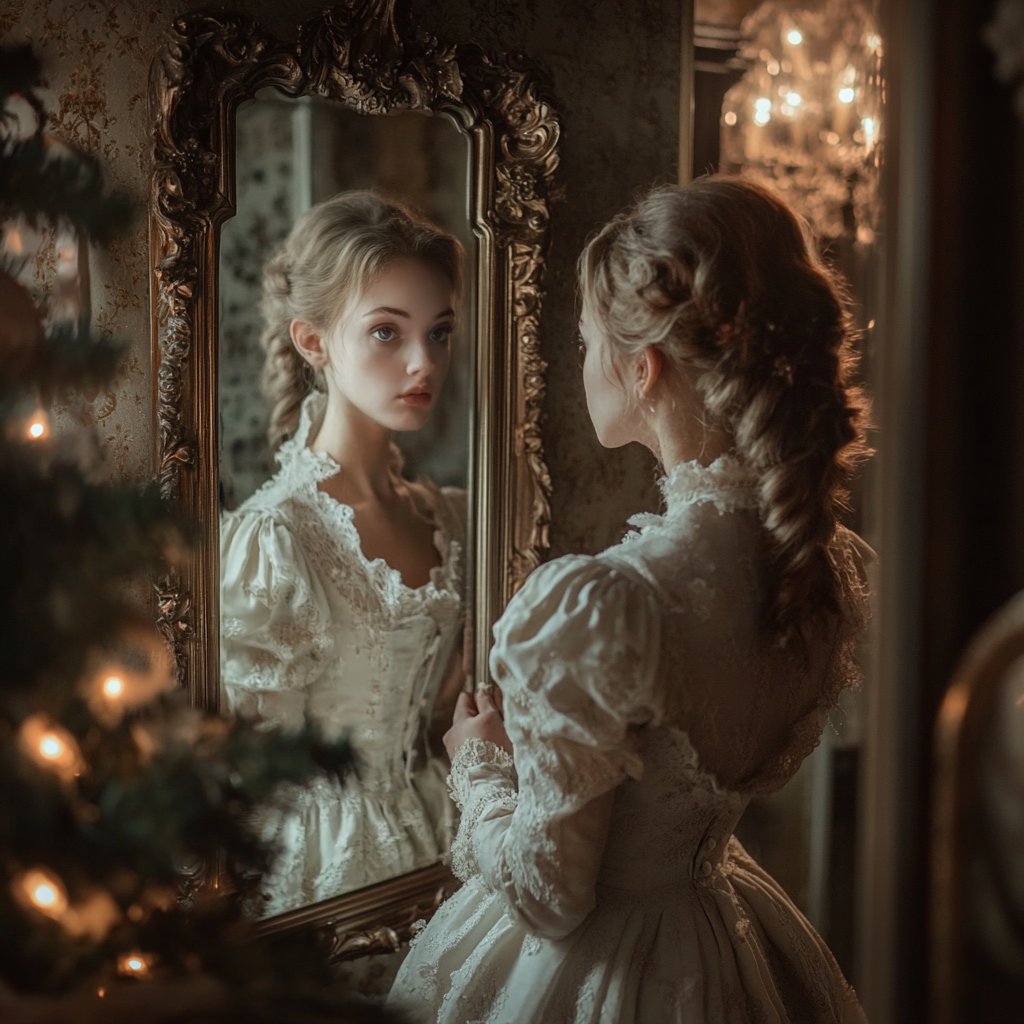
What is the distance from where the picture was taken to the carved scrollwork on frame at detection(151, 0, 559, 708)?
158 centimetres

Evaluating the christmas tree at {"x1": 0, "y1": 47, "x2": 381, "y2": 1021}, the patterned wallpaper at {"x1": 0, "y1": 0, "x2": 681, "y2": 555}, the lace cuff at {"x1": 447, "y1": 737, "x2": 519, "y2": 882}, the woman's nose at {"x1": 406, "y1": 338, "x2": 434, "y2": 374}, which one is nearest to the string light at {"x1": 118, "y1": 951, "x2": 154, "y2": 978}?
the christmas tree at {"x1": 0, "y1": 47, "x2": 381, "y2": 1021}

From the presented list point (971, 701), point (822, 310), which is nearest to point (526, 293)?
point (822, 310)

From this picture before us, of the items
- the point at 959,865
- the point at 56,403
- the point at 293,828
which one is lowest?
the point at 293,828

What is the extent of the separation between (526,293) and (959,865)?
135 cm

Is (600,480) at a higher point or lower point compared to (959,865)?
higher

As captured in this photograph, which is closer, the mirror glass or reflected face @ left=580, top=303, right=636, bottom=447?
reflected face @ left=580, top=303, right=636, bottom=447

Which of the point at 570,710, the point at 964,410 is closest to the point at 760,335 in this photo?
the point at 964,410

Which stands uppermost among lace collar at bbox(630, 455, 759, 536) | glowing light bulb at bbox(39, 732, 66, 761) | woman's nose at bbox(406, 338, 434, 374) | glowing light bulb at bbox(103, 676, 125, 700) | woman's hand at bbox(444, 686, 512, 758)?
woman's nose at bbox(406, 338, 434, 374)

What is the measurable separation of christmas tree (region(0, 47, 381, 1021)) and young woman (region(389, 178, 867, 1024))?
406mm

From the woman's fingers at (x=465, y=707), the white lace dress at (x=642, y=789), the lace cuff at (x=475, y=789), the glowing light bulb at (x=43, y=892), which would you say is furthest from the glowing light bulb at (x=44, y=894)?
the woman's fingers at (x=465, y=707)

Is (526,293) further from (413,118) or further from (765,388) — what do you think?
(765,388)

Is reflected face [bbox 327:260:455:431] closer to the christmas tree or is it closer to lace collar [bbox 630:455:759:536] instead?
→ lace collar [bbox 630:455:759:536]

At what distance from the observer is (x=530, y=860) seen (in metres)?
1.24

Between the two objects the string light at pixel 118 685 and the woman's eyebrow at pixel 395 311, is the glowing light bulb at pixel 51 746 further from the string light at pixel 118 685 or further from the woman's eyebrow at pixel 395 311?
the woman's eyebrow at pixel 395 311
